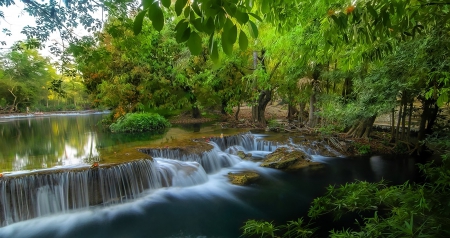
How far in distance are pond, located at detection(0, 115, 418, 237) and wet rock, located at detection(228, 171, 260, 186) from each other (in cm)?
18

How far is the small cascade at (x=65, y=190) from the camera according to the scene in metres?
5.52

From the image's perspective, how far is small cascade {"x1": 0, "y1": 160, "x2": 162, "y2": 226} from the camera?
5516 millimetres

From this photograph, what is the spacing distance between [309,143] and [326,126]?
179 centimetres

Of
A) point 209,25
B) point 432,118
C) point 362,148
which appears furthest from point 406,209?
point 432,118

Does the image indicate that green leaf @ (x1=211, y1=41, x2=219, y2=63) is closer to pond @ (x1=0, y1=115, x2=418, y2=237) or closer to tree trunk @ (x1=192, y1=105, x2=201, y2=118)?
pond @ (x1=0, y1=115, x2=418, y2=237)

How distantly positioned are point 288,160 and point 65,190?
6816 millimetres

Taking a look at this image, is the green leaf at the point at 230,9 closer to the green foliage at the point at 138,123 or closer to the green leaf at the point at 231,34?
the green leaf at the point at 231,34

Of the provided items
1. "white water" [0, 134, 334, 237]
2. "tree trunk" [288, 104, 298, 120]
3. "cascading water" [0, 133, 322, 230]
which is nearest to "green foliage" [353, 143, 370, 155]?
"white water" [0, 134, 334, 237]

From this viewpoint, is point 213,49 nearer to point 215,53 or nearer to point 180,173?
point 215,53

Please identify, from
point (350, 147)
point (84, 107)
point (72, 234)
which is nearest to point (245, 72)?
point (350, 147)

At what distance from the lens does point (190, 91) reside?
1778 centimetres

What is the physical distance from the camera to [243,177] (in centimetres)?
787

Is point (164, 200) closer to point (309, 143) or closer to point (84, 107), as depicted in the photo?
point (309, 143)

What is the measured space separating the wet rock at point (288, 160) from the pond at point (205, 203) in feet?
0.98
